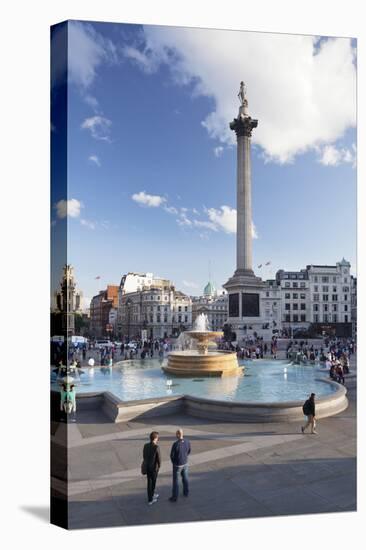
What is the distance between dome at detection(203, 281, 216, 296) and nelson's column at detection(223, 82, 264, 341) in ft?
201

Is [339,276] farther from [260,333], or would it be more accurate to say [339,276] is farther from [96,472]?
[96,472]

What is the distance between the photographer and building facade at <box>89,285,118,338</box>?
270 feet

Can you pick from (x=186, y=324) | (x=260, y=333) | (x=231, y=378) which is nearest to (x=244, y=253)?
(x=260, y=333)

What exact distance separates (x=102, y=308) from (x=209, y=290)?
29.9 meters

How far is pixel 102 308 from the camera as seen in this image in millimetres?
84000

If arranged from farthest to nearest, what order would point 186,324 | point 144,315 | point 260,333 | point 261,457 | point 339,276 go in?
point 186,324
point 144,315
point 339,276
point 260,333
point 261,457

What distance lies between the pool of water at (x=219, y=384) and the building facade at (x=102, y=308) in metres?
58.9

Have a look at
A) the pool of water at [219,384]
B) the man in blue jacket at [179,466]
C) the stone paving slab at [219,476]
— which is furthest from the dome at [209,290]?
the man in blue jacket at [179,466]

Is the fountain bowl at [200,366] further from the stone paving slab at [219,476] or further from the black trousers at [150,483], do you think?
the black trousers at [150,483]

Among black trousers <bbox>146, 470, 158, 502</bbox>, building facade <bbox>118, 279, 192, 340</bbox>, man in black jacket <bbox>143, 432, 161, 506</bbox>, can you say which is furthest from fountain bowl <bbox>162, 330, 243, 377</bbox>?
building facade <bbox>118, 279, 192, 340</bbox>

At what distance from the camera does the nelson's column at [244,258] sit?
41500mm

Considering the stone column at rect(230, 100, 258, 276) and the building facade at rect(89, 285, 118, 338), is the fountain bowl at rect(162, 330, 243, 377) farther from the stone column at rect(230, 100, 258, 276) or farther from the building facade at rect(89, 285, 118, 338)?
the building facade at rect(89, 285, 118, 338)

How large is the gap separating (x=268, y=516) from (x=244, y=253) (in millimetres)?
36022

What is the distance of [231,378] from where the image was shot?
64.1ft
